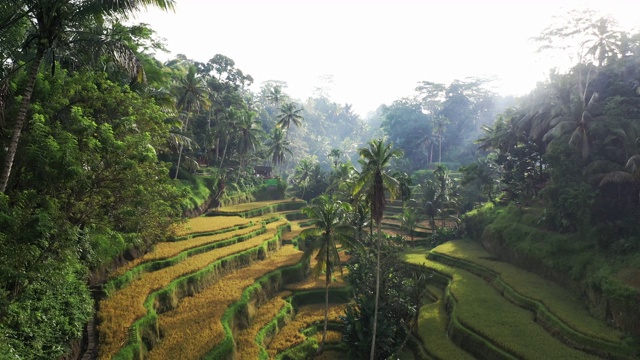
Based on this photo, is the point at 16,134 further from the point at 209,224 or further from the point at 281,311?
the point at 209,224

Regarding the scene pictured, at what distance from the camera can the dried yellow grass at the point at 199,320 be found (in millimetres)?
17953

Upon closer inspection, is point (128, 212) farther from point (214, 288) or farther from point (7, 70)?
point (214, 288)

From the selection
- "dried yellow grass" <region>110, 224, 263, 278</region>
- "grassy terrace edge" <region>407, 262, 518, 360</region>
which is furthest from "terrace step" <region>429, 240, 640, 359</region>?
"dried yellow grass" <region>110, 224, 263, 278</region>

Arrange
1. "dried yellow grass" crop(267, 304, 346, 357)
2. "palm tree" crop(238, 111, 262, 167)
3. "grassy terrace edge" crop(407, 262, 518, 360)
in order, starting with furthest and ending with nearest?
"palm tree" crop(238, 111, 262, 167), "dried yellow grass" crop(267, 304, 346, 357), "grassy terrace edge" crop(407, 262, 518, 360)

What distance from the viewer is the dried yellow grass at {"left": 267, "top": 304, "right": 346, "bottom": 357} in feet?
75.3

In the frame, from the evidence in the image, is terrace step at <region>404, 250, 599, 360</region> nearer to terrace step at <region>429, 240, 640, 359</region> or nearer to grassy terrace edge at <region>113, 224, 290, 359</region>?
terrace step at <region>429, 240, 640, 359</region>

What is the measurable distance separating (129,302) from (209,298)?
5540mm

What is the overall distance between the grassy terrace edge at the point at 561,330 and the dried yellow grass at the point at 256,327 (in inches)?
678

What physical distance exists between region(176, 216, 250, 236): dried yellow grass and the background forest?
2.66 m

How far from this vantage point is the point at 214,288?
2644 centimetres

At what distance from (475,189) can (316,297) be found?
36.4m

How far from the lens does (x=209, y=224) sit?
39.7m

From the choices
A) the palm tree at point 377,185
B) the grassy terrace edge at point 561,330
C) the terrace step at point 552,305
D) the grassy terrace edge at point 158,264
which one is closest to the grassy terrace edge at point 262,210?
the grassy terrace edge at point 158,264

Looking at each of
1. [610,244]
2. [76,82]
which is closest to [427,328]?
[610,244]
